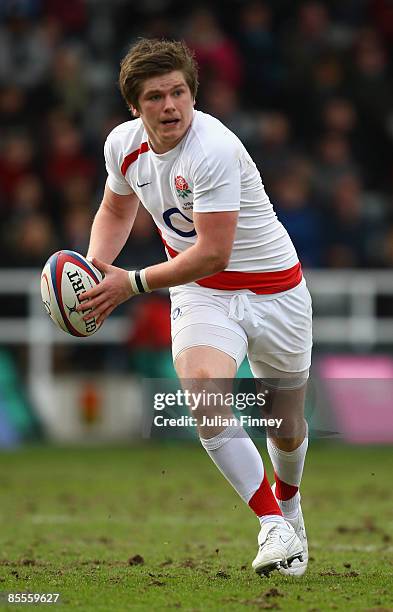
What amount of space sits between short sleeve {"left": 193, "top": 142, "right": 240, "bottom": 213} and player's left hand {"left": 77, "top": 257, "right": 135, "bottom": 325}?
452 mm

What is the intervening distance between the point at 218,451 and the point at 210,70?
9497 mm

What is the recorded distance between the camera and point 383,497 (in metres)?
9.70

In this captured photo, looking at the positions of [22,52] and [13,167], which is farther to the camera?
[22,52]

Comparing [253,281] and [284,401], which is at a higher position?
[253,281]

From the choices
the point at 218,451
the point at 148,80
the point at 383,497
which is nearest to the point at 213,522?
the point at 383,497

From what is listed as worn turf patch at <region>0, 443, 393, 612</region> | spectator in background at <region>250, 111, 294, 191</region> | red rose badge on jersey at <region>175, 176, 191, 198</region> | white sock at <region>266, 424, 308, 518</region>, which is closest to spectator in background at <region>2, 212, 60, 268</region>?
worn turf patch at <region>0, 443, 393, 612</region>

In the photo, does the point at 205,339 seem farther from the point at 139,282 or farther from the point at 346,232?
the point at 346,232

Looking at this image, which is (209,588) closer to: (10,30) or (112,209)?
(112,209)

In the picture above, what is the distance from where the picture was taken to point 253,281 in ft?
20.0

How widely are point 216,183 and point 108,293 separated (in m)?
0.68

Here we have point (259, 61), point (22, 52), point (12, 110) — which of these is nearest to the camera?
point (12, 110)

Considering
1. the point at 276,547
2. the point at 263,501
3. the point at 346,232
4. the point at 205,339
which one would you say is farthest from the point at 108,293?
the point at 346,232

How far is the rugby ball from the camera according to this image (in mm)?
5832

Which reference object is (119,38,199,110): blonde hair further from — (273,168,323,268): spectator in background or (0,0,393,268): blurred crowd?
Result: (273,168,323,268): spectator in background
